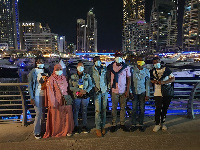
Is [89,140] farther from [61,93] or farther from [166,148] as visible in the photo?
[166,148]

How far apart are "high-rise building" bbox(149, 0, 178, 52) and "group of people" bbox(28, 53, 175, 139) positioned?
596 ft

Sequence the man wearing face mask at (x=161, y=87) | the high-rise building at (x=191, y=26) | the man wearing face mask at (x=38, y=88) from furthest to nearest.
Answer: the high-rise building at (x=191, y=26) → the man wearing face mask at (x=161, y=87) → the man wearing face mask at (x=38, y=88)

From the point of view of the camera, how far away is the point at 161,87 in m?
5.22

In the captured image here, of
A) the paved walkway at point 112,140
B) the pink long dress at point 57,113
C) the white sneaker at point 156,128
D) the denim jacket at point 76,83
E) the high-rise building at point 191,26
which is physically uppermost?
the high-rise building at point 191,26

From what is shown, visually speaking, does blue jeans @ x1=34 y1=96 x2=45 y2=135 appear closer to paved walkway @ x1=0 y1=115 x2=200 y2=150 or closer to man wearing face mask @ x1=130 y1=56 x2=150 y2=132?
paved walkway @ x1=0 y1=115 x2=200 y2=150

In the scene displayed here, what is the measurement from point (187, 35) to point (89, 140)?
155 meters

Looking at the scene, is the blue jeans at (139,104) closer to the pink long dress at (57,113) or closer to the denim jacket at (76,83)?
the denim jacket at (76,83)

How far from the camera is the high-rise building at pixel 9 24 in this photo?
172750 millimetres

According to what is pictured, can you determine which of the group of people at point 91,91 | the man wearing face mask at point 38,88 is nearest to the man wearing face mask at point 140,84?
the group of people at point 91,91

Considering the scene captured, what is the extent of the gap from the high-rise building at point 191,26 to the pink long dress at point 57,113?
455 ft

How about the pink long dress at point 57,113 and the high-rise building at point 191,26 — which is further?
the high-rise building at point 191,26

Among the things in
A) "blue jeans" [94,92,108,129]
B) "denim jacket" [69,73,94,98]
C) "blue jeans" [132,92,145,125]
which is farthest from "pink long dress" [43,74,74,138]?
"blue jeans" [132,92,145,125]

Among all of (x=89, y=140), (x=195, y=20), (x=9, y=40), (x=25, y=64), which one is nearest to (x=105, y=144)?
(x=89, y=140)

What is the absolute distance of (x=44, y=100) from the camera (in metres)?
4.93
